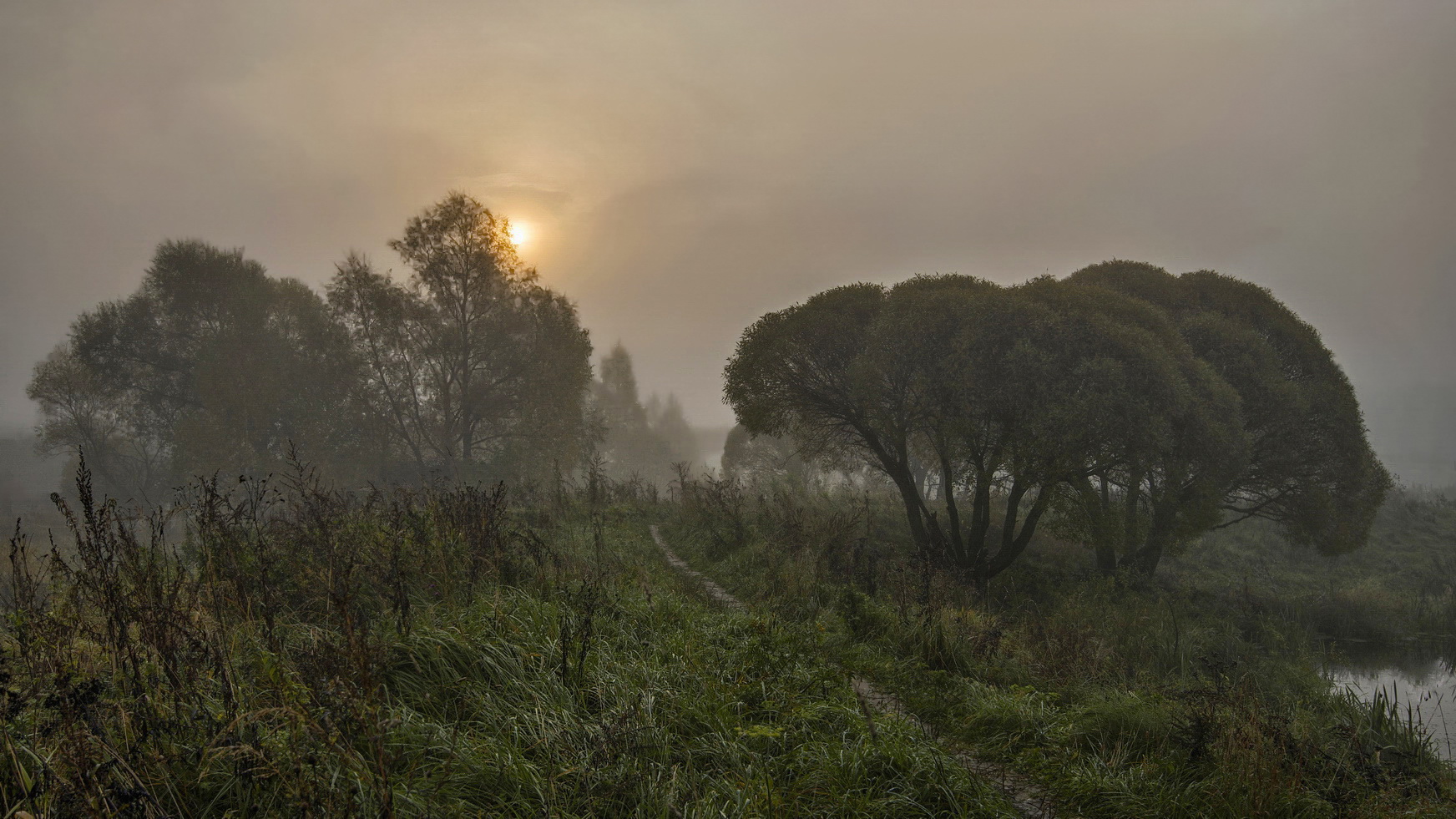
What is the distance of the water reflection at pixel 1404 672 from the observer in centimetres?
936

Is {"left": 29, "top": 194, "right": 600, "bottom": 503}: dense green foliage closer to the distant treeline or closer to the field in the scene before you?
the distant treeline

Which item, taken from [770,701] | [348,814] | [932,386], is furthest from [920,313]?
[348,814]

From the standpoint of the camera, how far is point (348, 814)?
2564mm

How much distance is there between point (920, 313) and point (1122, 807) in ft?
Answer: 36.2

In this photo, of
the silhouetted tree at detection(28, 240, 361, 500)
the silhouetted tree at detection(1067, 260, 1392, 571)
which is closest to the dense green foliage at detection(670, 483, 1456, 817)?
the silhouetted tree at detection(1067, 260, 1392, 571)

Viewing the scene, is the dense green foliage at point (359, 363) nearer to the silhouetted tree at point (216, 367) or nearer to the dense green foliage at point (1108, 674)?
the silhouetted tree at point (216, 367)

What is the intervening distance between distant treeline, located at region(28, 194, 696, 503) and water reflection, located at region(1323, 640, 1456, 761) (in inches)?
897

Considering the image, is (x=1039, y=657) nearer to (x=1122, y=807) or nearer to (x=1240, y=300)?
(x=1122, y=807)

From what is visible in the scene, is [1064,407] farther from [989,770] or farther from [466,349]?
[466,349]

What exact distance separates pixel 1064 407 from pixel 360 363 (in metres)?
23.9

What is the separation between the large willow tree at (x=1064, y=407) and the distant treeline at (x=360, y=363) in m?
13.1

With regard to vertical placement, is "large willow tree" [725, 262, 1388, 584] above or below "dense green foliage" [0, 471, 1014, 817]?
above

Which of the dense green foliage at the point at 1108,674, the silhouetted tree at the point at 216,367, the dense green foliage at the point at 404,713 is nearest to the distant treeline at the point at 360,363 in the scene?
the silhouetted tree at the point at 216,367

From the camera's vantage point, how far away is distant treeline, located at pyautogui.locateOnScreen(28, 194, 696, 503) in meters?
23.9
